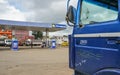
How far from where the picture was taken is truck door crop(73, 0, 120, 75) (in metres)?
4.68

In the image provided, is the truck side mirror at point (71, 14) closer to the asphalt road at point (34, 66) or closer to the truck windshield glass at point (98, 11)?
the truck windshield glass at point (98, 11)

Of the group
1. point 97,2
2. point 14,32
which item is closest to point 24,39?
point 14,32

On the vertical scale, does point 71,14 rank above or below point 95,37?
above

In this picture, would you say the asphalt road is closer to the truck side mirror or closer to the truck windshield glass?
the truck side mirror

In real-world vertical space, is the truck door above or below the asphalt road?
above

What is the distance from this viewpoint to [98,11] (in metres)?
5.34

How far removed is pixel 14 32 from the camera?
6438 centimetres

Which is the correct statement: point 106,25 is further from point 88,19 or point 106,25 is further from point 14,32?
point 14,32

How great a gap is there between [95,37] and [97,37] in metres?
Result: 0.08

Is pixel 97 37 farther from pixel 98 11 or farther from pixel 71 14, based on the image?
pixel 71 14

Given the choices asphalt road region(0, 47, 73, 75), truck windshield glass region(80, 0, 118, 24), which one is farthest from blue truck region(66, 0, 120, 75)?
asphalt road region(0, 47, 73, 75)

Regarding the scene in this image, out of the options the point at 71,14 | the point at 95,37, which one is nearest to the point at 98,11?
the point at 95,37

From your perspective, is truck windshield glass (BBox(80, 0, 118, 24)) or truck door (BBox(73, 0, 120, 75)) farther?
truck windshield glass (BBox(80, 0, 118, 24))

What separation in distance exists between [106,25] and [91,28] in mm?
535
